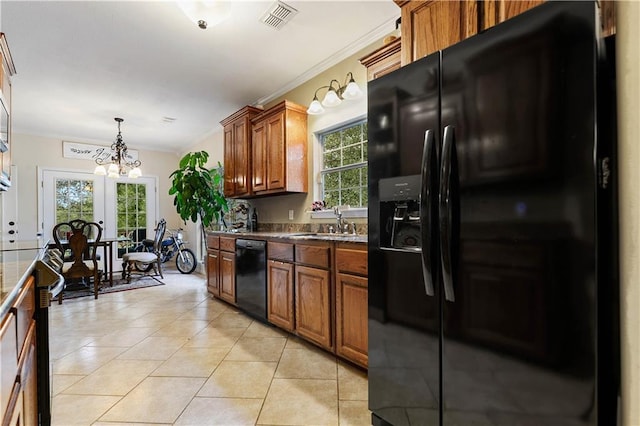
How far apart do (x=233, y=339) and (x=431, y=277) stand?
7.04ft

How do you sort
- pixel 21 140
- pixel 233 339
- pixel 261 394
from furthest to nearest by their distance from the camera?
pixel 21 140 < pixel 233 339 < pixel 261 394

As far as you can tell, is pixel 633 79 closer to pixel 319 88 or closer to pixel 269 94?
pixel 319 88

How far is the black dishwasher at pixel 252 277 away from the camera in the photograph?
3.07 m

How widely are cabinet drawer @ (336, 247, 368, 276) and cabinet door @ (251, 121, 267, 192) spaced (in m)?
1.74

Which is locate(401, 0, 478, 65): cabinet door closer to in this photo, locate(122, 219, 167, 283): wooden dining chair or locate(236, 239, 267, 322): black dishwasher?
locate(236, 239, 267, 322): black dishwasher

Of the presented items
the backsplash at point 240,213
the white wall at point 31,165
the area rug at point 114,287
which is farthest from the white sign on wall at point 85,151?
the backsplash at point 240,213

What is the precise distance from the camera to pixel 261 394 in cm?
192

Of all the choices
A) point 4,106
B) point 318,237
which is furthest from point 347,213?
point 4,106

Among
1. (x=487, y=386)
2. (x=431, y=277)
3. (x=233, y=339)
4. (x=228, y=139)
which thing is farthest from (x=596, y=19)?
(x=228, y=139)

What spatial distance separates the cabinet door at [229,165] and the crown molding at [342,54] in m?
0.78

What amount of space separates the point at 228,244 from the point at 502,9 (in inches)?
129

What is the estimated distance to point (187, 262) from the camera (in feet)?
20.1

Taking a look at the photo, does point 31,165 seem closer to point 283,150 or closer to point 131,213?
point 131,213

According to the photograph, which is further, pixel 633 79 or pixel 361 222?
pixel 361 222
